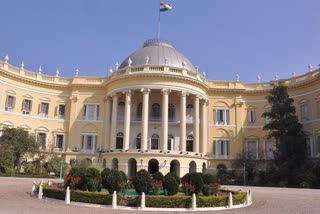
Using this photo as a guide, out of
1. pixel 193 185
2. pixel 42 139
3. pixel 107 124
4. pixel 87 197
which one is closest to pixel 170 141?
pixel 107 124

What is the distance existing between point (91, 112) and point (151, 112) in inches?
338

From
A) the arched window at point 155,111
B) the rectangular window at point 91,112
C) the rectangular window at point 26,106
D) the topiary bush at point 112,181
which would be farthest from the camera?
the rectangular window at point 91,112

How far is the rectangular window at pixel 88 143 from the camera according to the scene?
4547 cm

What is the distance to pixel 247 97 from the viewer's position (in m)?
48.2

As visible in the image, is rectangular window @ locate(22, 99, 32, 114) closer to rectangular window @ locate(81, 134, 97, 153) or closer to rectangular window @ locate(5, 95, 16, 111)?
rectangular window @ locate(5, 95, 16, 111)

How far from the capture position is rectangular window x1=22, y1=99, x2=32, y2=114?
145ft

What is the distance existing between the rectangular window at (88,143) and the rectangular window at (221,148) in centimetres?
Answer: 1678

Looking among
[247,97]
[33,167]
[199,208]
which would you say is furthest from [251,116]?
[199,208]

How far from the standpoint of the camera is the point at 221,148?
46500mm

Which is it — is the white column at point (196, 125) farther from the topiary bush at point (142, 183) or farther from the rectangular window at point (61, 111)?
the topiary bush at point (142, 183)

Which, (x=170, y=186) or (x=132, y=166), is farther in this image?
(x=132, y=166)

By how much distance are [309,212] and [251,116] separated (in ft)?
107

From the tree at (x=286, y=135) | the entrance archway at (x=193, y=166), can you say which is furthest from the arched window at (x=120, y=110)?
the tree at (x=286, y=135)

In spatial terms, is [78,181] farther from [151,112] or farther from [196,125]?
[151,112]
